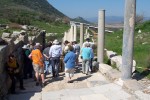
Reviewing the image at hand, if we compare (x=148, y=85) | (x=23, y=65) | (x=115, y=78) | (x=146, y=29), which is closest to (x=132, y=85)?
(x=148, y=85)

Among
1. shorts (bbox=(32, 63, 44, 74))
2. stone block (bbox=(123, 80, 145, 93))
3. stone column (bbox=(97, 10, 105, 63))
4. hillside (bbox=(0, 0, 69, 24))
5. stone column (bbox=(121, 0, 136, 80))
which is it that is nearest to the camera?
stone block (bbox=(123, 80, 145, 93))

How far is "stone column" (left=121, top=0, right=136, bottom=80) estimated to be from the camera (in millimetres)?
11443

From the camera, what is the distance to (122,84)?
1159 cm

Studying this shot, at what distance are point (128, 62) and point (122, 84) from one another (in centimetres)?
76

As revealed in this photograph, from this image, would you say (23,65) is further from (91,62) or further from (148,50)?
(148,50)

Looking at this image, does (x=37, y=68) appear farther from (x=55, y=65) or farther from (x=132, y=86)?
(x=132, y=86)

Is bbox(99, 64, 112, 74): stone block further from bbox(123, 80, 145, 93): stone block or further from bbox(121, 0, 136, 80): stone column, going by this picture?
bbox(123, 80, 145, 93): stone block

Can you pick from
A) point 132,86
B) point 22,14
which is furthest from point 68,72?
point 22,14

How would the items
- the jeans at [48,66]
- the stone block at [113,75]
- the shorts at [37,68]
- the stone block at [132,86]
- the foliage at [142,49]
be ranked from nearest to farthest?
the stone block at [132,86] → the stone block at [113,75] → the shorts at [37,68] → the foliage at [142,49] → the jeans at [48,66]

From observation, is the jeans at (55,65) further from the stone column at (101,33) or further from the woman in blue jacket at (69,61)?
the stone column at (101,33)

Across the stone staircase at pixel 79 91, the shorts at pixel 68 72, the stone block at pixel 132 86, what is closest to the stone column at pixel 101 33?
the stone staircase at pixel 79 91

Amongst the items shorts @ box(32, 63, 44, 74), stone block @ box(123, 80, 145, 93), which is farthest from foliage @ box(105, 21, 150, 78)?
shorts @ box(32, 63, 44, 74)

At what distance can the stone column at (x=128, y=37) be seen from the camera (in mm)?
11443

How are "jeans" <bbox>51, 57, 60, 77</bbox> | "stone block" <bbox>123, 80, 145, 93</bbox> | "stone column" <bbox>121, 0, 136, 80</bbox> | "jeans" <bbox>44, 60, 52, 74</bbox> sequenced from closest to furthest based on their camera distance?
"stone block" <bbox>123, 80, 145, 93</bbox> < "stone column" <bbox>121, 0, 136, 80</bbox> < "jeans" <bbox>51, 57, 60, 77</bbox> < "jeans" <bbox>44, 60, 52, 74</bbox>
